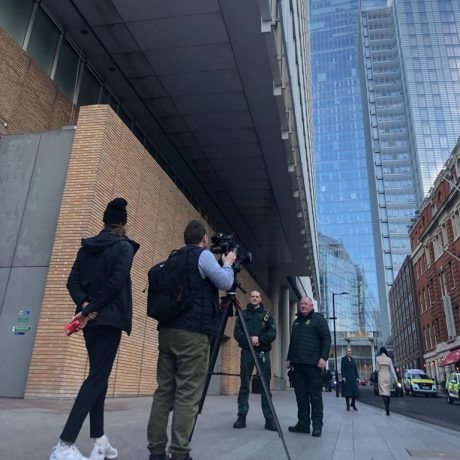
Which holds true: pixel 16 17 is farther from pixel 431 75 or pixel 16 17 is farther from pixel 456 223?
pixel 431 75

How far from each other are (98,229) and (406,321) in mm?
Result: 66970

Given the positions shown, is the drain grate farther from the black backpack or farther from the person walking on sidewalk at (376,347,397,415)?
the person walking on sidewalk at (376,347,397,415)

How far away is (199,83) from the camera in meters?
14.1

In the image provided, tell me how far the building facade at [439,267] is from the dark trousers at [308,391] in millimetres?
33939

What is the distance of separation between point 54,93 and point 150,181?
3569 millimetres

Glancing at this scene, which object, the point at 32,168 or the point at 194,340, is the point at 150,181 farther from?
the point at 194,340

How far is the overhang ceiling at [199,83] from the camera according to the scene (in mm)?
11617

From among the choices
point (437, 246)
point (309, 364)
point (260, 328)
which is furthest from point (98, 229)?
point (437, 246)

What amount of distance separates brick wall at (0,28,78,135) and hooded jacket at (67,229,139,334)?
8311 mm

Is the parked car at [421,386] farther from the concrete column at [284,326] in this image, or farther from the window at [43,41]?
the window at [43,41]

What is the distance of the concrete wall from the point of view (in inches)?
347

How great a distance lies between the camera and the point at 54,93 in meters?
12.3

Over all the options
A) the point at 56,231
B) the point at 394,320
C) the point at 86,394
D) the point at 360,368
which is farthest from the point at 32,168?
the point at 360,368

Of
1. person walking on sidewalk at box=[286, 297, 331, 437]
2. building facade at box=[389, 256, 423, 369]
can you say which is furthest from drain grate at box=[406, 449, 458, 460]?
building facade at box=[389, 256, 423, 369]
